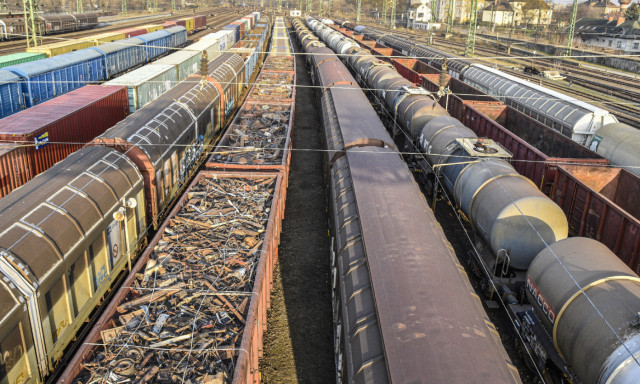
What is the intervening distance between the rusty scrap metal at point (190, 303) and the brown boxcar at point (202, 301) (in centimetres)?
2

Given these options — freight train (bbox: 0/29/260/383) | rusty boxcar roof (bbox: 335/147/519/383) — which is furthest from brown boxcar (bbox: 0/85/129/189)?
rusty boxcar roof (bbox: 335/147/519/383)

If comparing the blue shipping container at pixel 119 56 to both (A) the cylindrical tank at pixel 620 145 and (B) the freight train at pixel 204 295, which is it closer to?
(B) the freight train at pixel 204 295

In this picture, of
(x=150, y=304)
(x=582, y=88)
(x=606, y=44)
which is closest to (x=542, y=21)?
(x=606, y=44)

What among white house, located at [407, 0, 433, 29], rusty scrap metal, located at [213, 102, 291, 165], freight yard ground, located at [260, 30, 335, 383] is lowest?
freight yard ground, located at [260, 30, 335, 383]

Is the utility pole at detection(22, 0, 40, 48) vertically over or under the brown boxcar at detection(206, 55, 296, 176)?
over

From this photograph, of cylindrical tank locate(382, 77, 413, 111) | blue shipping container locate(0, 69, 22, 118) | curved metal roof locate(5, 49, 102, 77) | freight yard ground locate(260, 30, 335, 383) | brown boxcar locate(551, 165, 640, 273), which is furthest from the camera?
curved metal roof locate(5, 49, 102, 77)

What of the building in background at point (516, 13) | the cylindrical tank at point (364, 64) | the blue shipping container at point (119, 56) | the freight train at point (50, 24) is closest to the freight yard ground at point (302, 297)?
the cylindrical tank at point (364, 64)

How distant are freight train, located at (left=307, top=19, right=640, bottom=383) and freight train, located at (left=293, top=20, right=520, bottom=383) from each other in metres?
0.33

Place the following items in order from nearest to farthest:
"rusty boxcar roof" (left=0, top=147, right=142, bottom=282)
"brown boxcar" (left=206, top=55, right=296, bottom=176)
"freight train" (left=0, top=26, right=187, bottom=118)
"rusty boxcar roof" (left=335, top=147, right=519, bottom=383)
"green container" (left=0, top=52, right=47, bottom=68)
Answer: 1. "rusty boxcar roof" (left=335, top=147, right=519, bottom=383)
2. "rusty boxcar roof" (left=0, top=147, right=142, bottom=282)
3. "brown boxcar" (left=206, top=55, right=296, bottom=176)
4. "freight train" (left=0, top=26, right=187, bottom=118)
5. "green container" (left=0, top=52, right=47, bottom=68)

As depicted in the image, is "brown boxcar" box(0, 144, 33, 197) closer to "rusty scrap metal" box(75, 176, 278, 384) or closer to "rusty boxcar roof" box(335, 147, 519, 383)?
"rusty scrap metal" box(75, 176, 278, 384)

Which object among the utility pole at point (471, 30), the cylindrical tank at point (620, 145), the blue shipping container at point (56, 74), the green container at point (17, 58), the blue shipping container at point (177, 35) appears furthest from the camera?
the blue shipping container at point (177, 35)

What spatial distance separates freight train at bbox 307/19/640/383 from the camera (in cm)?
873

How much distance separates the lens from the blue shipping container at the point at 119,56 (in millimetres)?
42469

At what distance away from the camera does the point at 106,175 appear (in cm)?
1342
